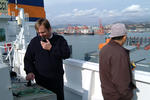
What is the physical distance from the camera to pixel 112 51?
163 cm

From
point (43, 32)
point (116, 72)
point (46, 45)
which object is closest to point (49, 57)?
point (46, 45)

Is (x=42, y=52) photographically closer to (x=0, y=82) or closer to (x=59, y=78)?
(x=59, y=78)

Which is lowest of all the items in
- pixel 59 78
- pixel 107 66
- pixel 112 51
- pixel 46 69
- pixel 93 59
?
pixel 93 59

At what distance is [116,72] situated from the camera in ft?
5.22

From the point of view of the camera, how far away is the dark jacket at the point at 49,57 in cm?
233

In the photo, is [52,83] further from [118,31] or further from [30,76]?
[118,31]

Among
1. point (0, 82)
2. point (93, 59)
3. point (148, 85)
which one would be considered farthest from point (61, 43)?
point (93, 59)

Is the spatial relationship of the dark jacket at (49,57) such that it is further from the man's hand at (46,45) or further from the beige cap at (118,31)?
the beige cap at (118,31)

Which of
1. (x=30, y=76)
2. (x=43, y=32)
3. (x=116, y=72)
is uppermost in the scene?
(x=43, y=32)

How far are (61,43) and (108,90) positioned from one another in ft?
3.25

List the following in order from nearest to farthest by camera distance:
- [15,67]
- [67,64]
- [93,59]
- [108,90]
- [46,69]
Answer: [108,90], [46,69], [67,64], [15,67], [93,59]

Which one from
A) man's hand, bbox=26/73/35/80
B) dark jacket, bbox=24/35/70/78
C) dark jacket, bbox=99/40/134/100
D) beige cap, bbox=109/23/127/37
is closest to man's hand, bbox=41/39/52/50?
dark jacket, bbox=24/35/70/78

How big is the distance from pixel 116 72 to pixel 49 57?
1.09m

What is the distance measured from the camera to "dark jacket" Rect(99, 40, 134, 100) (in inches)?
62.2
